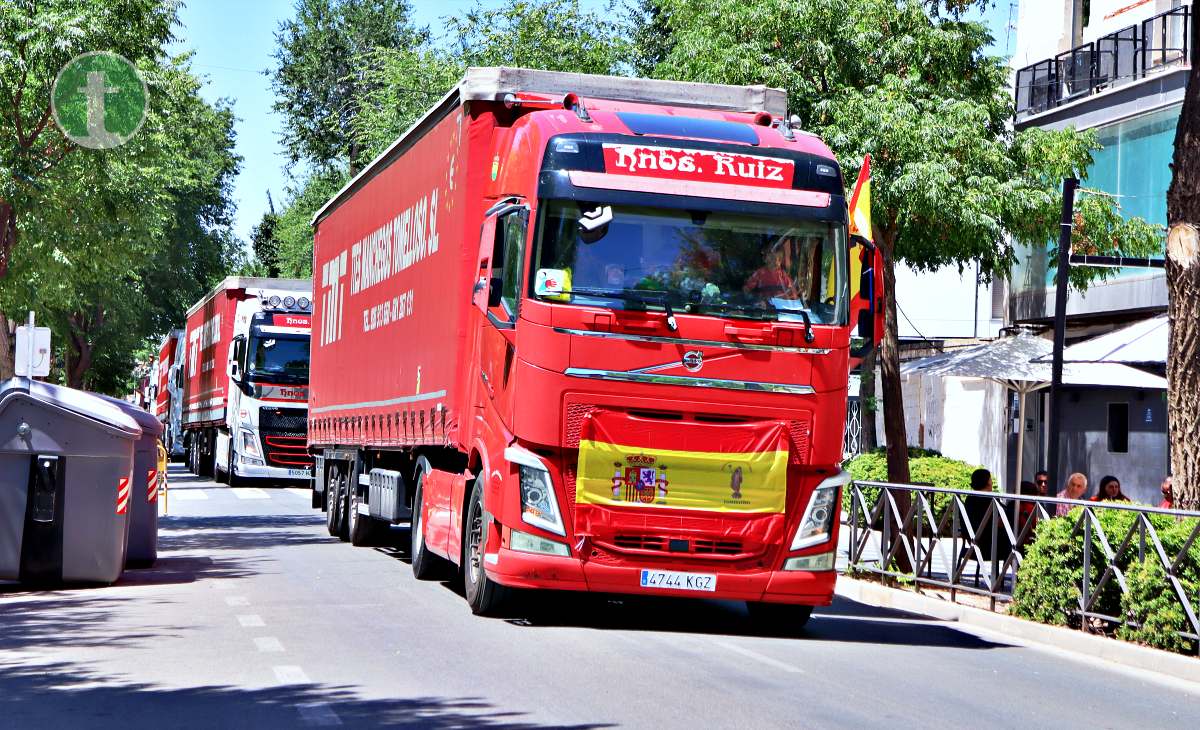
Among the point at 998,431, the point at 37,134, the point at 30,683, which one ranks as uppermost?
the point at 37,134

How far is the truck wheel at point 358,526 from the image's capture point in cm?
2075

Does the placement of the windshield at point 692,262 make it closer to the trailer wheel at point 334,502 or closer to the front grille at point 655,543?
the front grille at point 655,543

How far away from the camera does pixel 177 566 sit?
1775 centimetres

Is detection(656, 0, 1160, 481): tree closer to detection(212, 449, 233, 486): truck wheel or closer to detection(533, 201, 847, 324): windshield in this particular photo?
detection(533, 201, 847, 324): windshield

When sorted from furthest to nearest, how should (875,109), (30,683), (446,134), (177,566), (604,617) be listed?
(875,109)
(177,566)
(446,134)
(604,617)
(30,683)

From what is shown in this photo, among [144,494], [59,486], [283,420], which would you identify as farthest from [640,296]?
[283,420]

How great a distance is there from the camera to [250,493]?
3488cm

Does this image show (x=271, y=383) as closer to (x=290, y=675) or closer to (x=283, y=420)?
(x=283, y=420)

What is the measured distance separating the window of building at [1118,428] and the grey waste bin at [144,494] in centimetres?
1750

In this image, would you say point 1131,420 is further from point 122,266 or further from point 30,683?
point 30,683

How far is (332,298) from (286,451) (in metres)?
13.0

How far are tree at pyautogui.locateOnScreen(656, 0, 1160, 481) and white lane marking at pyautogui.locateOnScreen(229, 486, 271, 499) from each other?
1402 cm

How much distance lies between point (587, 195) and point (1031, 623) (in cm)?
517

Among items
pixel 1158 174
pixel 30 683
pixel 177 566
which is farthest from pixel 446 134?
pixel 1158 174
